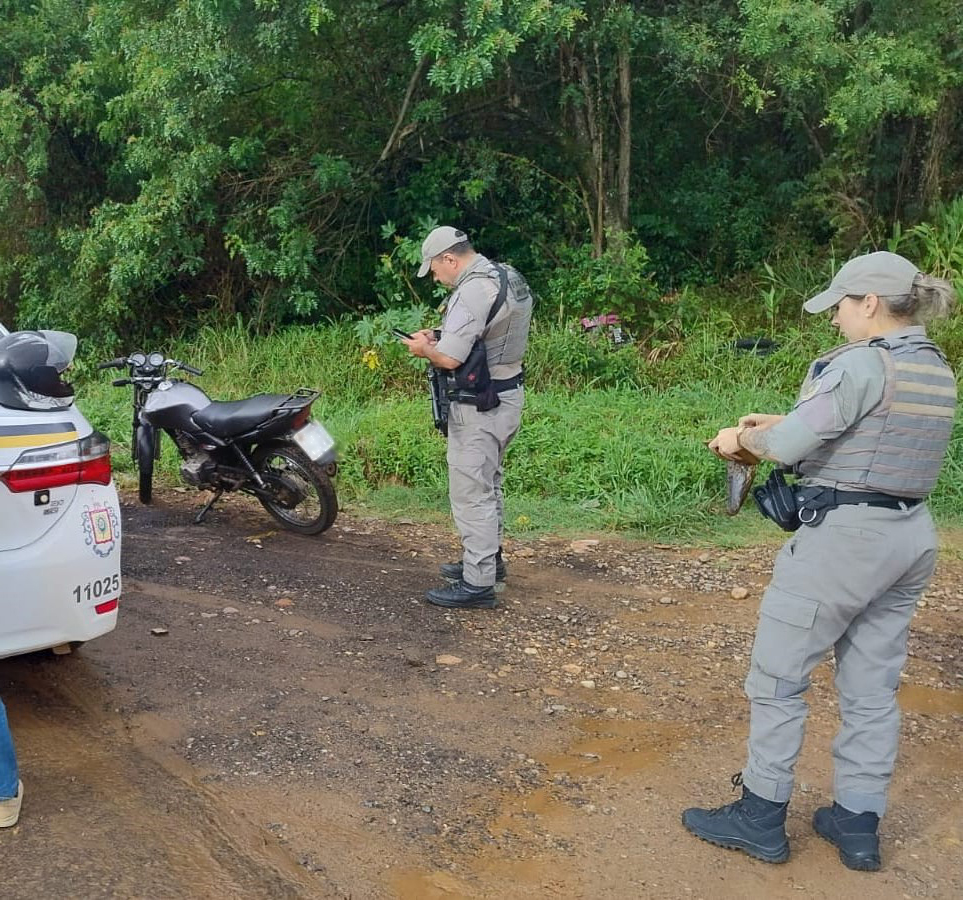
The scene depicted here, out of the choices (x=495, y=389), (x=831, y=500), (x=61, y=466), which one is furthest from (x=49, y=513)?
(x=831, y=500)

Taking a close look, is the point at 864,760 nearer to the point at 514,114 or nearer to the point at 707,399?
the point at 707,399

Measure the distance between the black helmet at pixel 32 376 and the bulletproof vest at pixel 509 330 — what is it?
1.96 meters

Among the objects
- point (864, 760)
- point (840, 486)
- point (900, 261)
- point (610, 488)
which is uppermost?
point (900, 261)

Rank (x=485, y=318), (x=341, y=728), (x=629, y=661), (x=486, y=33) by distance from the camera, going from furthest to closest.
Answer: (x=486, y=33) → (x=485, y=318) → (x=629, y=661) → (x=341, y=728)

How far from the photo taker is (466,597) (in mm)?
5145

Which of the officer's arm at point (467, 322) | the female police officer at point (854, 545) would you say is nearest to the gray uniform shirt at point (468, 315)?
the officer's arm at point (467, 322)

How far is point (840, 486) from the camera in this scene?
2941 millimetres

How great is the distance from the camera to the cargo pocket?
2961 mm

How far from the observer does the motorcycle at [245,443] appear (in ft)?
20.2

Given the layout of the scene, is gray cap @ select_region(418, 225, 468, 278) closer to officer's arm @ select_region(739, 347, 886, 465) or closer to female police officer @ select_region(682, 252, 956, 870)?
female police officer @ select_region(682, 252, 956, 870)

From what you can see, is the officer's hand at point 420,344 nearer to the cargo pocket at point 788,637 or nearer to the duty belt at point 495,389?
the duty belt at point 495,389

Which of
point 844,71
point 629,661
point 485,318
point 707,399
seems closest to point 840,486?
point 629,661

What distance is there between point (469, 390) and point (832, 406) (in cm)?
238

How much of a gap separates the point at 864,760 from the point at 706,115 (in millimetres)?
8972
